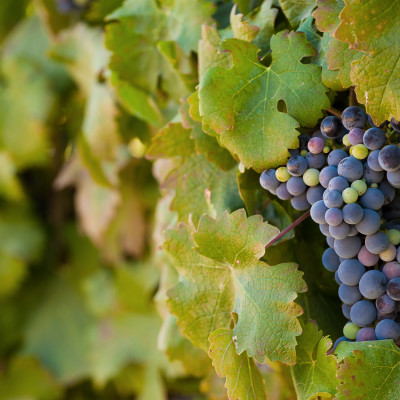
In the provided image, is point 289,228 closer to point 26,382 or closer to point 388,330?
point 388,330

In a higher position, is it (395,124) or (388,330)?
(395,124)

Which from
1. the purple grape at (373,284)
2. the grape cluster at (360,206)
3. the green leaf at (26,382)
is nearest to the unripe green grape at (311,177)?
the grape cluster at (360,206)

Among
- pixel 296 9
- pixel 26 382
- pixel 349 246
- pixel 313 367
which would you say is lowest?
pixel 26 382

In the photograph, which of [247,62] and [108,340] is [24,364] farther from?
[247,62]

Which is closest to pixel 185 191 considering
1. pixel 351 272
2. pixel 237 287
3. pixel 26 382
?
pixel 237 287

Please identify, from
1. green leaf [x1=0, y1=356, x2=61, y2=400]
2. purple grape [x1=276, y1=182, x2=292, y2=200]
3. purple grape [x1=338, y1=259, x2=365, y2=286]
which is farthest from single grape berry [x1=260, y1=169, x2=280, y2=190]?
green leaf [x1=0, y1=356, x2=61, y2=400]

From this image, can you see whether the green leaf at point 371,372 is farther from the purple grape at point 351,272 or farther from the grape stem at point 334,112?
the grape stem at point 334,112
